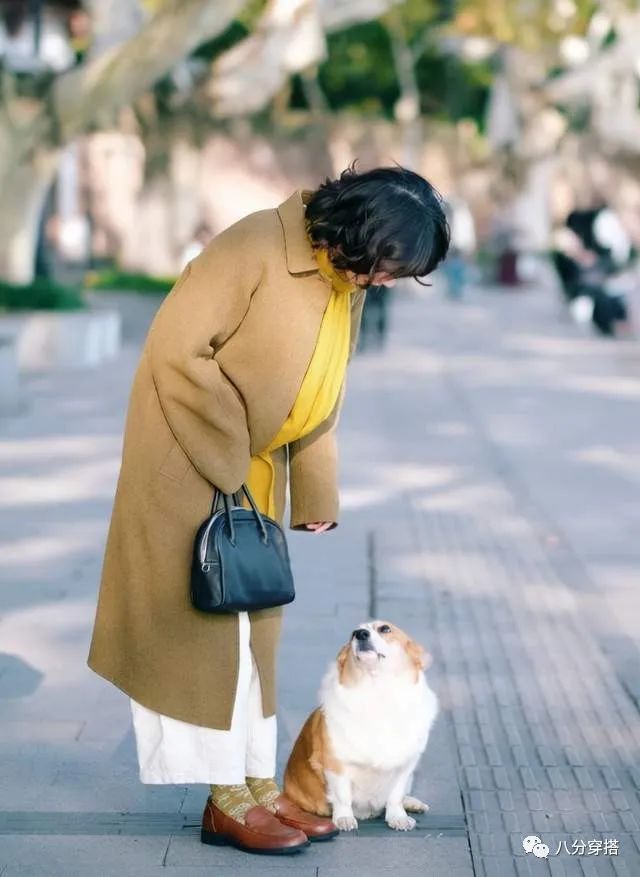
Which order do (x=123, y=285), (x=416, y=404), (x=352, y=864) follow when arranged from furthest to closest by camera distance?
(x=123, y=285), (x=416, y=404), (x=352, y=864)

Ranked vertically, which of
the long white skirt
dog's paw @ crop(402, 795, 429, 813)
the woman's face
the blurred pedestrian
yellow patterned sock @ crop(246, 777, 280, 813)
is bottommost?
the blurred pedestrian

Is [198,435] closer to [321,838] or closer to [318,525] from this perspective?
[318,525]

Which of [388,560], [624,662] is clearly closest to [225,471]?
[624,662]

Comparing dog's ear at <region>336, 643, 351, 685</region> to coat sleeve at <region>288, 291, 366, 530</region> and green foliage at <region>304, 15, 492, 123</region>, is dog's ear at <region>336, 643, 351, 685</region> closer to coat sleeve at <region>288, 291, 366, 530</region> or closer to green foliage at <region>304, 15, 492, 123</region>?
coat sleeve at <region>288, 291, 366, 530</region>

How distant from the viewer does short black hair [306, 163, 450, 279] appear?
12.1 feet

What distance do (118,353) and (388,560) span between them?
11277mm

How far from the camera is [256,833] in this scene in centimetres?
411

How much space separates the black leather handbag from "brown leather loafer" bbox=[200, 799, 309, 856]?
61cm

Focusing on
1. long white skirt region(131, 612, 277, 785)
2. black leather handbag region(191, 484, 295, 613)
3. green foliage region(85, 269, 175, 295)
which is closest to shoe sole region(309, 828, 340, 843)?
long white skirt region(131, 612, 277, 785)

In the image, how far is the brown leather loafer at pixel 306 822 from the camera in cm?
424

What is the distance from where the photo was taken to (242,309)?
3.86 m

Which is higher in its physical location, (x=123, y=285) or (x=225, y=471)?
(x=225, y=471)

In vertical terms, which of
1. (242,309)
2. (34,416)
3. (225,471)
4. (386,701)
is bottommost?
(34,416)

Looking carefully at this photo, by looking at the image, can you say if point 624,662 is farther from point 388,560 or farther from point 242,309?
point 242,309
